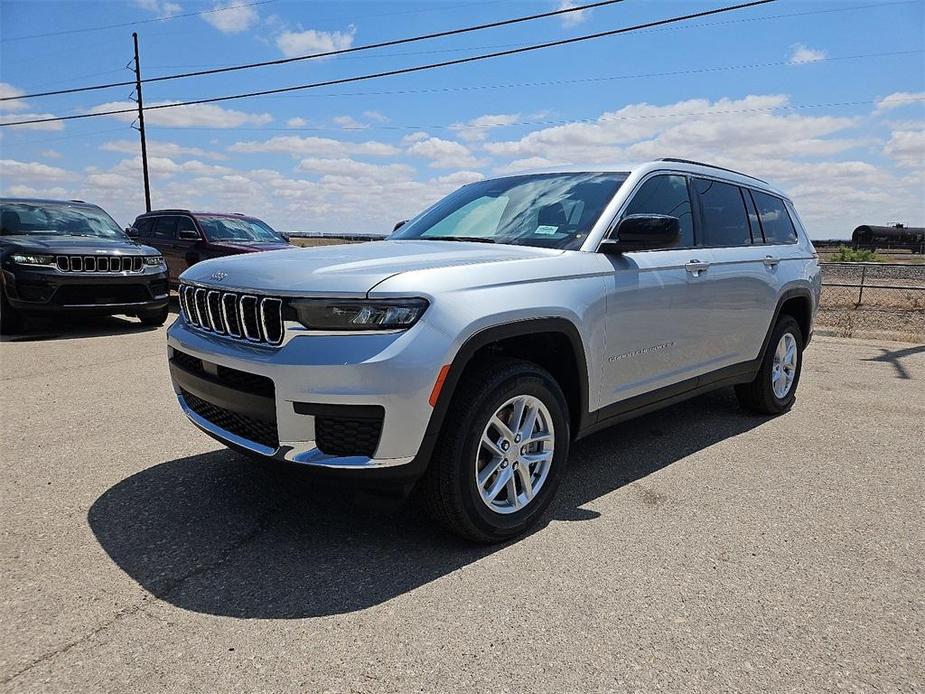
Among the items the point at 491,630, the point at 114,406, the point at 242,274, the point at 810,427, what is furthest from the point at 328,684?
the point at 810,427

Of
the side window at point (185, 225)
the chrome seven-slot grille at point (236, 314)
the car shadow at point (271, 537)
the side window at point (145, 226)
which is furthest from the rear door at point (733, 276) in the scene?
the side window at point (145, 226)

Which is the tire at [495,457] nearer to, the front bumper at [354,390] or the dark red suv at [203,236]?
the front bumper at [354,390]

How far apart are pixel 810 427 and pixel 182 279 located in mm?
4538

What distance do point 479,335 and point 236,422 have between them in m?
1.17

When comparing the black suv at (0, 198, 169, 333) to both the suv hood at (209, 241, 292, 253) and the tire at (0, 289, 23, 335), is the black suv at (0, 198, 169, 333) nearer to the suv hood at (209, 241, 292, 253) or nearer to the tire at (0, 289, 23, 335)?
the tire at (0, 289, 23, 335)

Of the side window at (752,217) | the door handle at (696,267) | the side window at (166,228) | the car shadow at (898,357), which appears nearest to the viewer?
the door handle at (696,267)

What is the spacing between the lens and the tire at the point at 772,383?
5309mm

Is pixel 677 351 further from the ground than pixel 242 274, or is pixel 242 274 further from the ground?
pixel 242 274

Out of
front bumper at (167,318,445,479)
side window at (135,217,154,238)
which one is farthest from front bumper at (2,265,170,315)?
front bumper at (167,318,445,479)

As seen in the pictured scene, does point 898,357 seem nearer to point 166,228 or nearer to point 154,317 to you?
point 154,317

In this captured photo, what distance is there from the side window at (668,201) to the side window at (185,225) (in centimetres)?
948

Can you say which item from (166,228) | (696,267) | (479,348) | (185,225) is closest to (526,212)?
(696,267)

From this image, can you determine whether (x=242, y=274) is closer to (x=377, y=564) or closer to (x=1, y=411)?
(x=377, y=564)

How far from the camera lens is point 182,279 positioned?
3586 millimetres
